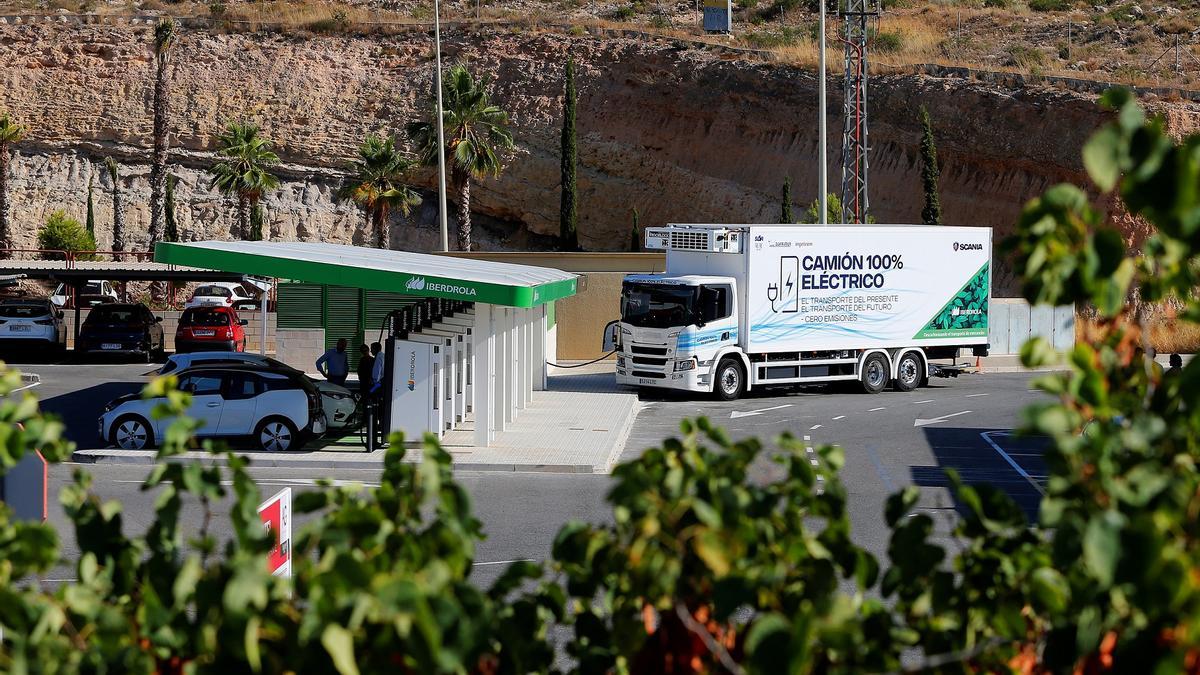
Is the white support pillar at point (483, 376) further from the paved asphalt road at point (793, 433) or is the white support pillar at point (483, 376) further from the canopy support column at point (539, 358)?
the canopy support column at point (539, 358)

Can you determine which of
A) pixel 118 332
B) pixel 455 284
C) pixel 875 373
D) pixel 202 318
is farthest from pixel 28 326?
pixel 875 373

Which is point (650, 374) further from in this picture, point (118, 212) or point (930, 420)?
point (118, 212)

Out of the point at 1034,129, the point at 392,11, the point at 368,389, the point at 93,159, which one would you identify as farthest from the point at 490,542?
the point at 392,11

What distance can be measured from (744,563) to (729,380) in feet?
80.5

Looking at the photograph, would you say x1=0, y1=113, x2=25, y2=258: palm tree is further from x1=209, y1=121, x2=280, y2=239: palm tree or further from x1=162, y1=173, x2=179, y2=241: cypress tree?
x1=209, y1=121, x2=280, y2=239: palm tree

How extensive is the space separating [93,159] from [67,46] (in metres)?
6.17

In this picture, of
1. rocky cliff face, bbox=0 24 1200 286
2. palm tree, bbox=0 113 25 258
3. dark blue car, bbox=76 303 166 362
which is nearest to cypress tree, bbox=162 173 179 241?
rocky cliff face, bbox=0 24 1200 286

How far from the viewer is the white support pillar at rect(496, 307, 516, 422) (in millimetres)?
22125

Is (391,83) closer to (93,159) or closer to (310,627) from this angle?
(93,159)

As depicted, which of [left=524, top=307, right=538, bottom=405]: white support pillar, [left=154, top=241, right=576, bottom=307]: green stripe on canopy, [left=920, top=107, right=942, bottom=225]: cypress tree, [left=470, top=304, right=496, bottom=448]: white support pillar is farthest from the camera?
[left=920, top=107, right=942, bottom=225]: cypress tree

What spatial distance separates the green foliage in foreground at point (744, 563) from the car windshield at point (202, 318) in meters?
32.6

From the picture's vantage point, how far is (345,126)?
68.1m

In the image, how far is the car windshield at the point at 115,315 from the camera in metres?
36.3

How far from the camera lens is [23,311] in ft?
120
